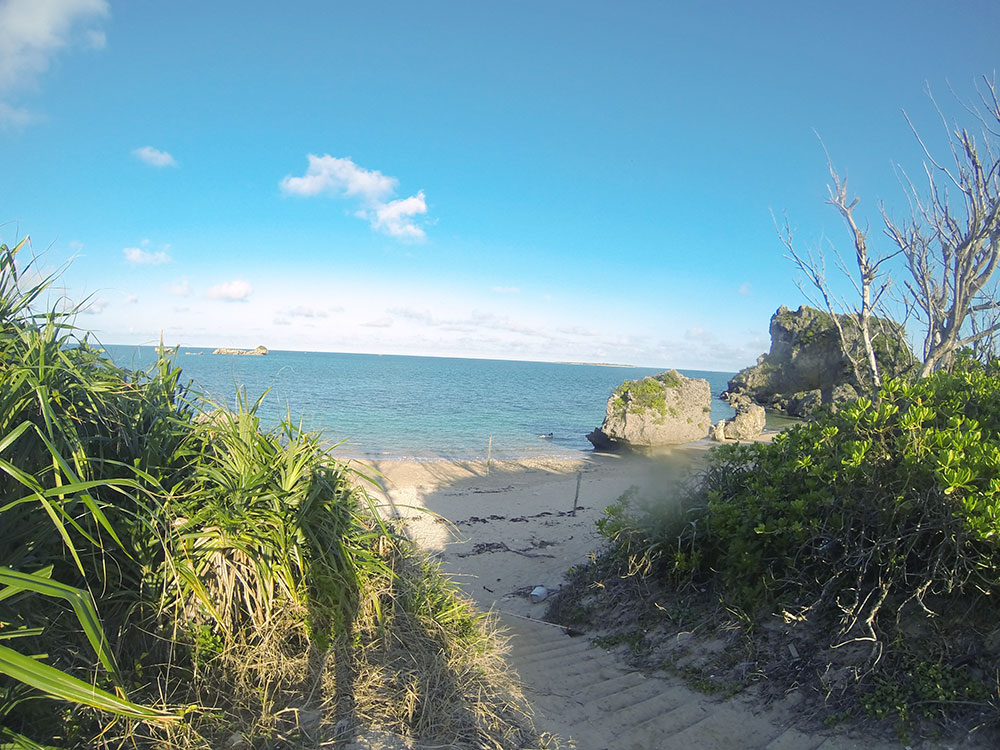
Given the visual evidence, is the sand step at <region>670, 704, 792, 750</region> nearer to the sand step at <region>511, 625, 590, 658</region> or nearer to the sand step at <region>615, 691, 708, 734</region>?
the sand step at <region>615, 691, 708, 734</region>

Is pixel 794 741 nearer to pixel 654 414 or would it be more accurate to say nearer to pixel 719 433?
pixel 654 414

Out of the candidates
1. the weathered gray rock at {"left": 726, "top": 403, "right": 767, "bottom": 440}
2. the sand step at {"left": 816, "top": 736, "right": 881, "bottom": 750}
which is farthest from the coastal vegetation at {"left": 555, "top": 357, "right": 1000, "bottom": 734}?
the weathered gray rock at {"left": 726, "top": 403, "right": 767, "bottom": 440}

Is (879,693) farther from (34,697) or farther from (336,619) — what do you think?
(34,697)

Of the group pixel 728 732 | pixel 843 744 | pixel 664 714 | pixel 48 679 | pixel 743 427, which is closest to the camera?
pixel 48 679

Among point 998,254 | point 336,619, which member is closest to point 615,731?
point 336,619

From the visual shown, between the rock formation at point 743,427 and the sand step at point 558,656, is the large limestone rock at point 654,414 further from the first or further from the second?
the sand step at point 558,656

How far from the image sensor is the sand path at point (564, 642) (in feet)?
14.1

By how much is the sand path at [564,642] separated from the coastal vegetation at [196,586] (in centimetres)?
79

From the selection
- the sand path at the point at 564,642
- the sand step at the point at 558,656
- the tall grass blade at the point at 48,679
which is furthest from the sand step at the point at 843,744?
the tall grass blade at the point at 48,679

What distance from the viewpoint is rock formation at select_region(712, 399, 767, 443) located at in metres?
27.2

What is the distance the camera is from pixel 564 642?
6242 mm

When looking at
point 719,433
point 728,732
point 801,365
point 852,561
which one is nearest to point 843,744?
point 728,732

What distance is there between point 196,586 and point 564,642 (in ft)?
14.1

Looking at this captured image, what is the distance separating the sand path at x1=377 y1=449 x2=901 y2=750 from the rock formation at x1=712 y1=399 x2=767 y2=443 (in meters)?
12.3
